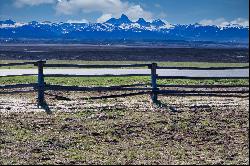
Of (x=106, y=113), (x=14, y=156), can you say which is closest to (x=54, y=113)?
(x=106, y=113)

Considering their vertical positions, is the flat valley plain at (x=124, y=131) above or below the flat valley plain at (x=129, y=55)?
below

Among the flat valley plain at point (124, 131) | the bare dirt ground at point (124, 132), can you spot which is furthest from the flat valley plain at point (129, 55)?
the bare dirt ground at point (124, 132)

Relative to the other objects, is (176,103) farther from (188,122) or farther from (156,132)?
(156,132)

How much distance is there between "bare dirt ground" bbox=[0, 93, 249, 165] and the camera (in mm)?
8555

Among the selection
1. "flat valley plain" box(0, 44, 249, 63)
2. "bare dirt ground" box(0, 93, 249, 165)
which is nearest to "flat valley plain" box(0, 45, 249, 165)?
"bare dirt ground" box(0, 93, 249, 165)

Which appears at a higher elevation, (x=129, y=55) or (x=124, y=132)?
(x=129, y=55)

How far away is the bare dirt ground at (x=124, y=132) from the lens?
8.55m

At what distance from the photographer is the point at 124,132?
35.7 feet

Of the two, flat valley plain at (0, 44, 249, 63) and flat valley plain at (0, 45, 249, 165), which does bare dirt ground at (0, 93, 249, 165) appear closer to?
flat valley plain at (0, 45, 249, 165)

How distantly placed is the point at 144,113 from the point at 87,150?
15.9ft

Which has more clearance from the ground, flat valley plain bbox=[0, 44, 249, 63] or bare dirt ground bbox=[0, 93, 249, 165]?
flat valley plain bbox=[0, 44, 249, 63]

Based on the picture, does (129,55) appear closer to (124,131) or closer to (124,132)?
(124,131)

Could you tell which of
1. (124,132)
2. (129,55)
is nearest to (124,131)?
(124,132)

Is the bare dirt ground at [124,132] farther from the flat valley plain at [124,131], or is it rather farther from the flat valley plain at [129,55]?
the flat valley plain at [129,55]
